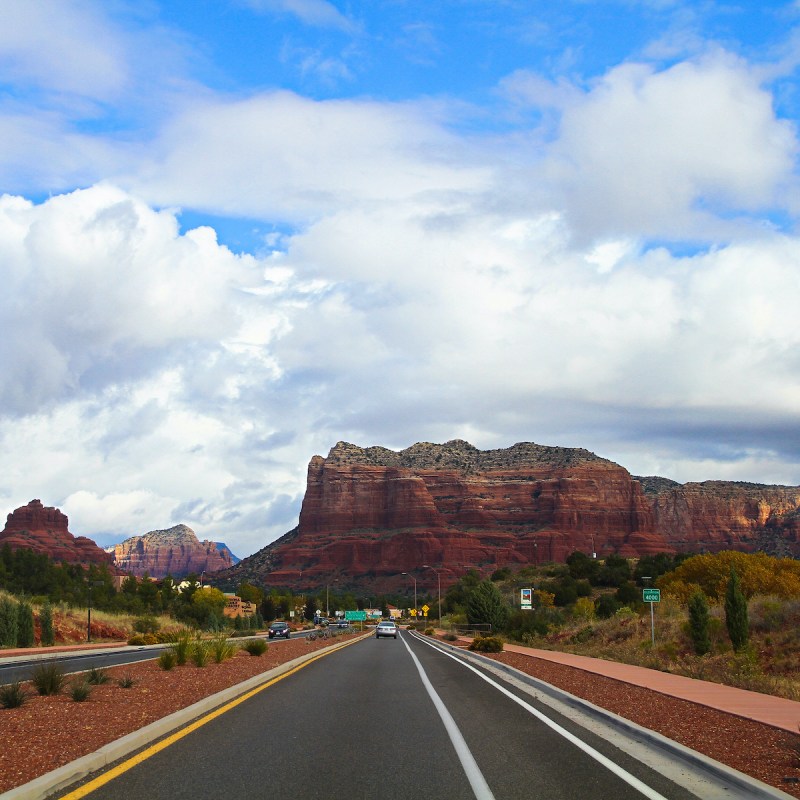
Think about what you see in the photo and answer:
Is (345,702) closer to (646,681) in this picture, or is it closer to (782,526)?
(646,681)

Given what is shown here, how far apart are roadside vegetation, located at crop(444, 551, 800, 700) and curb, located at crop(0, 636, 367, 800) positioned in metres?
11.6

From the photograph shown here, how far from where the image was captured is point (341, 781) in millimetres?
8398

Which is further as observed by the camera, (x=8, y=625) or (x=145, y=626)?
A: (x=145, y=626)

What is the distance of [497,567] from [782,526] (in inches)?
2685

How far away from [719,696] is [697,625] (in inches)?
539

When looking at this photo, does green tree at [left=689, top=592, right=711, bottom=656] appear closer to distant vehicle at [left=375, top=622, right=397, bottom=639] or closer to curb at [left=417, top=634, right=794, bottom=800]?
curb at [left=417, top=634, right=794, bottom=800]

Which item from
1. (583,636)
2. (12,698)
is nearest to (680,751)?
(12,698)

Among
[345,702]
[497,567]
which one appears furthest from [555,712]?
[497,567]

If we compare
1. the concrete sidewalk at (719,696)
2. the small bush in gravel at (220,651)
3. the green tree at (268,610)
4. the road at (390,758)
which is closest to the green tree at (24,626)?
the small bush in gravel at (220,651)

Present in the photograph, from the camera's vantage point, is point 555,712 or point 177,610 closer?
point 555,712

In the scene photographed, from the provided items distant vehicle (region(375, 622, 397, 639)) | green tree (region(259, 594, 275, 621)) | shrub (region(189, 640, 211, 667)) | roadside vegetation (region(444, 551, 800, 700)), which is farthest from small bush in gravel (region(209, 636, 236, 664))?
green tree (region(259, 594, 275, 621))

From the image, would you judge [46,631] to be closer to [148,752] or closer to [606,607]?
[606,607]

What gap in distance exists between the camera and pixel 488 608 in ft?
220

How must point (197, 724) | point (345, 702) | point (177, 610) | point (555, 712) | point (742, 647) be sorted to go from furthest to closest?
1. point (177, 610)
2. point (742, 647)
3. point (345, 702)
4. point (555, 712)
5. point (197, 724)
